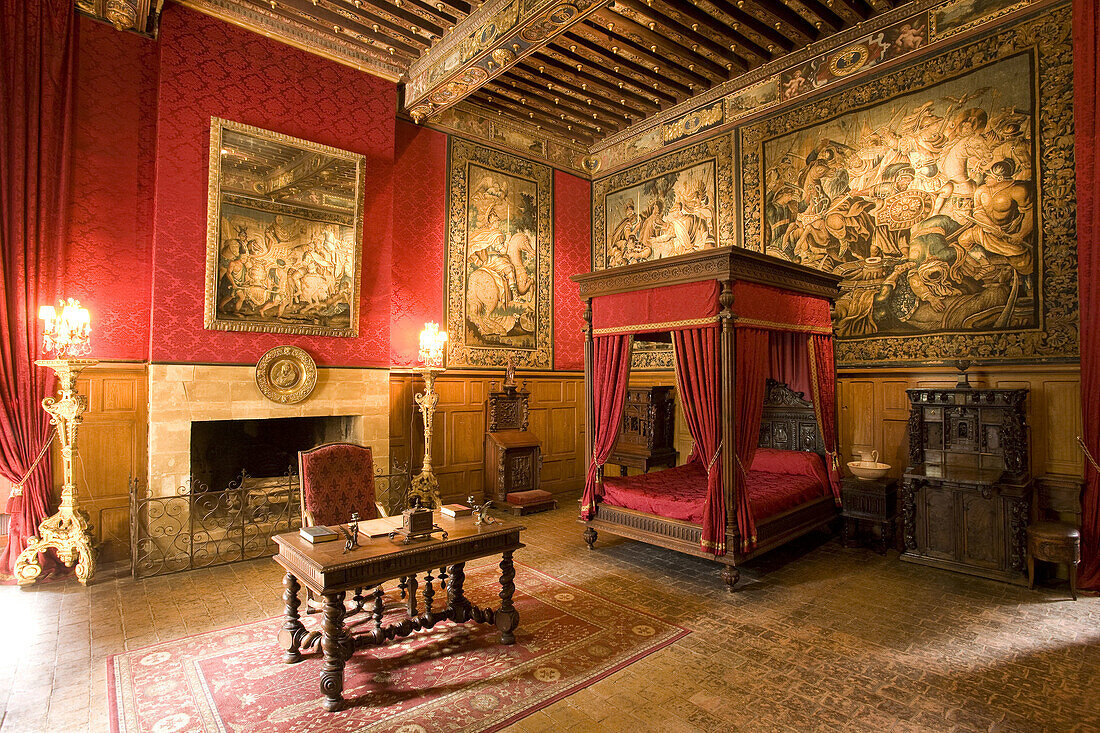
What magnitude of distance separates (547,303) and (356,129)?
146 inches

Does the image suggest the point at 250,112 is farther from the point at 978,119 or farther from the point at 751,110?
the point at 978,119

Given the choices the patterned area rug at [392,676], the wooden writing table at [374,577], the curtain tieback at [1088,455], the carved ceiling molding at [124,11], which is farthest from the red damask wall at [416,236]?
the curtain tieback at [1088,455]

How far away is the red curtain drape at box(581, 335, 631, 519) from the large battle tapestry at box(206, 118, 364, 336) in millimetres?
2959

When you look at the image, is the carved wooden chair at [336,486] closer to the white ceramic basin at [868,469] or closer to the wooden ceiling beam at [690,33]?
the white ceramic basin at [868,469]

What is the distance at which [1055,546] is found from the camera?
4496 millimetres

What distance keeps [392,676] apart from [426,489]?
12.2 feet

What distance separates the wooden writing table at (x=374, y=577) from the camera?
3.05 m

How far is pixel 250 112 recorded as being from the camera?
19.5ft

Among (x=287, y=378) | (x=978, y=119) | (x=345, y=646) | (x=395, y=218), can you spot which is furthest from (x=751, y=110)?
(x=345, y=646)

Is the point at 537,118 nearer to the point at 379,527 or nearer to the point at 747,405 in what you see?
the point at 747,405

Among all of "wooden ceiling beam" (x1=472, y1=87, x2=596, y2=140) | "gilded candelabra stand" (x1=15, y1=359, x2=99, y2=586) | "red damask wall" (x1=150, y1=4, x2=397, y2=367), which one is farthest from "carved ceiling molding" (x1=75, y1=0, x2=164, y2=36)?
"wooden ceiling beam" (x1=472, y1=87, x2=596, y2=140)

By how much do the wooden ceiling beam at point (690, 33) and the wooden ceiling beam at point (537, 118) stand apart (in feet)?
7.46

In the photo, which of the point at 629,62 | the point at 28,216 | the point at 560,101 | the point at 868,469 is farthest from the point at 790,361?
the point at 28,216

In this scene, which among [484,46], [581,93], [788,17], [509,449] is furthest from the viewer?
[581,93]
